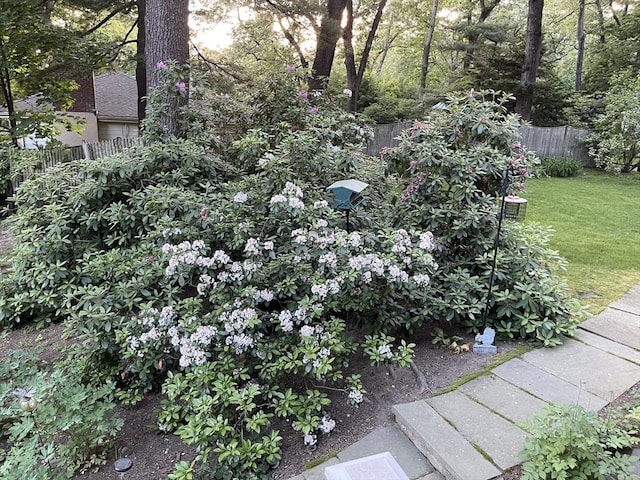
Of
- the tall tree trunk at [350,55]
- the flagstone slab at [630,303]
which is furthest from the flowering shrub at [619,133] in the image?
the flagstone slab at [630,303]

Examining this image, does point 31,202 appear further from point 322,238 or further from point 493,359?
point 493,359

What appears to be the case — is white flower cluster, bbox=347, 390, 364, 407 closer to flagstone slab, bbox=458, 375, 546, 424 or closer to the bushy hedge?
the bushy hedge

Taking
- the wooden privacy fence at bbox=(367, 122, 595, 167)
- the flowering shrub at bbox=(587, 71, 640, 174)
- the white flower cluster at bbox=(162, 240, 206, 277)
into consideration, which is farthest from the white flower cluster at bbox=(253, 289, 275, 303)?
the flowering shrub at bbox=(587, 71, 640, 174)

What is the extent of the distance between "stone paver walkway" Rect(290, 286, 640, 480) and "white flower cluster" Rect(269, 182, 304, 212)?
123 cm

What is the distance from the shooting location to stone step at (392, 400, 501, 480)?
5.77 feet

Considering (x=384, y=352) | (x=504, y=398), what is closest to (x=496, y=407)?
(x=504, y=398)

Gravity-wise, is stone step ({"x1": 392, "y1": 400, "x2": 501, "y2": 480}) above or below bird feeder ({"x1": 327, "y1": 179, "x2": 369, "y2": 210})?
below

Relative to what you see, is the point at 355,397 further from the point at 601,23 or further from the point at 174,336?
the point at 601,23

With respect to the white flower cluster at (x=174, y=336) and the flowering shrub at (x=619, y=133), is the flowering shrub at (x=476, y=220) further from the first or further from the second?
the flowering shrub at (x=619, y=133)

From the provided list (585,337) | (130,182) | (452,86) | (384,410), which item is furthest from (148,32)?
(452,86)

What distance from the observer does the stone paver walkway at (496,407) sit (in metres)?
1.86

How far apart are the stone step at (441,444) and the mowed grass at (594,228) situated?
1.90 metres

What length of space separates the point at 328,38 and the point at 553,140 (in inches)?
318

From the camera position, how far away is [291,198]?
8.32 feet
